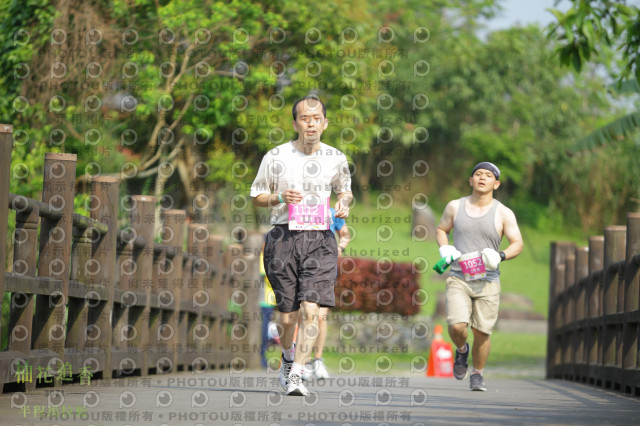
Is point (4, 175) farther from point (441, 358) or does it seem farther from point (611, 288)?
point (441, 358)

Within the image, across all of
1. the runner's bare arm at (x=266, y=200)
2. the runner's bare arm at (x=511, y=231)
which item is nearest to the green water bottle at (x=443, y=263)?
the runner's bare arm at (x=511, y=231)

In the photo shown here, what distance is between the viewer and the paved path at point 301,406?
5512mm

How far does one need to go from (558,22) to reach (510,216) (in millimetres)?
1813

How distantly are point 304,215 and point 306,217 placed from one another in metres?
0.02

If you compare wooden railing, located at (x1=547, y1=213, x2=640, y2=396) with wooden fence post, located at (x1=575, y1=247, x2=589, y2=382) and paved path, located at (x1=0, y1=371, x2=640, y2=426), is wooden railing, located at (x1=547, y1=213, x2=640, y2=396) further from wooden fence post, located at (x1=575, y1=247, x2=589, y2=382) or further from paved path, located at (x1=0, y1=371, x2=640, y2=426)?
paved path, located at (x1=0, y1=371, x2=640, y2=426)

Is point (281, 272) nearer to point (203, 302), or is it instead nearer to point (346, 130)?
point (203, 302)

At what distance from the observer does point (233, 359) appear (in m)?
15.5

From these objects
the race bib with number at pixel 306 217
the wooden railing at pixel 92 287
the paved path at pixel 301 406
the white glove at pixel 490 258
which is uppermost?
the race bib with number at pixel 306 217

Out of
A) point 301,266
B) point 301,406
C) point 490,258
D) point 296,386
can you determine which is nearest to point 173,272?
point 490,258

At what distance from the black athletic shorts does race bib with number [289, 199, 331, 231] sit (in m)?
0.07

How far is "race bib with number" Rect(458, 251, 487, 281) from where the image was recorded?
9016 mm

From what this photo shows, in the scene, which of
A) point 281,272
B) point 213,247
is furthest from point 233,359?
point 281,272

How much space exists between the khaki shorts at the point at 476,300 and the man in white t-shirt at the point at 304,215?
1794mm

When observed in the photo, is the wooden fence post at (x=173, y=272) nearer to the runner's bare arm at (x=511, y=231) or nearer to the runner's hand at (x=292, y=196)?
the runner's bare arm at (x=511, y=231)
